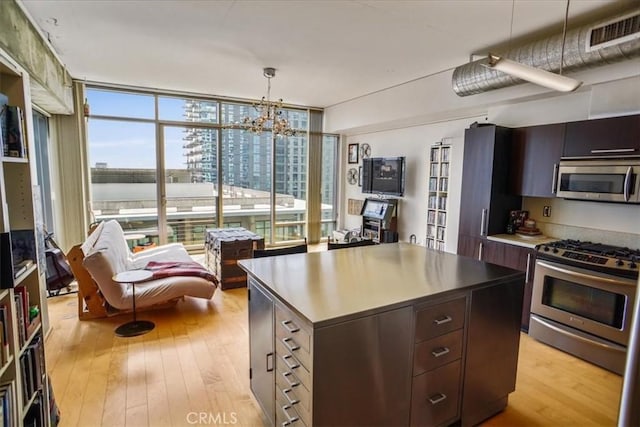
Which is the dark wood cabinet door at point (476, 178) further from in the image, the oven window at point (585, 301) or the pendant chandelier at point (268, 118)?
the pendant chandelier at point (268, 118)

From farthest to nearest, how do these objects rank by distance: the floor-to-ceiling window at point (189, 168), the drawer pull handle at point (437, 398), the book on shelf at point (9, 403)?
1. the floor-to-ceiling window at point (189, 168)
2. the drawer pull handle at point (437, 398)
3. the book on shelf at point (9, 403)

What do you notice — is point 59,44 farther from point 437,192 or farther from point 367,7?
point 437,192

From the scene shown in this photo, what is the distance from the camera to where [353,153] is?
7164 millimetres

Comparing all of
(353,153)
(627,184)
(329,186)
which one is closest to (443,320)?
(627,184)

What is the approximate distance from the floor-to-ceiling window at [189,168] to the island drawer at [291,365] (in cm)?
403

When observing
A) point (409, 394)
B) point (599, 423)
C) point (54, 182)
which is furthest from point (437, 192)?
point (54, 182)

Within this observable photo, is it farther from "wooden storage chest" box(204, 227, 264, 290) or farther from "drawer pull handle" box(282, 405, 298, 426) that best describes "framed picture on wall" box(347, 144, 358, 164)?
"drawer pull handle" box(282, 405, 298, 426)

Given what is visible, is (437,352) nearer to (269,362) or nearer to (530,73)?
(269,362)

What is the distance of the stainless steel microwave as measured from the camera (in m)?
2.85

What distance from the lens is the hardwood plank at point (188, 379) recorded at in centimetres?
225

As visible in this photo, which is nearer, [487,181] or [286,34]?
[286,34]

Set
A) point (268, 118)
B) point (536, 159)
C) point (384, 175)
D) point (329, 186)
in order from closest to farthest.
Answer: point (536, 159), point (268, 118), point (384, 175), point (329, 186)

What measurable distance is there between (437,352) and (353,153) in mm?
5640

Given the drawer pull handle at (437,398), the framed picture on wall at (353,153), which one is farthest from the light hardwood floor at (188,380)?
the framed picture on wall at (353,153)
